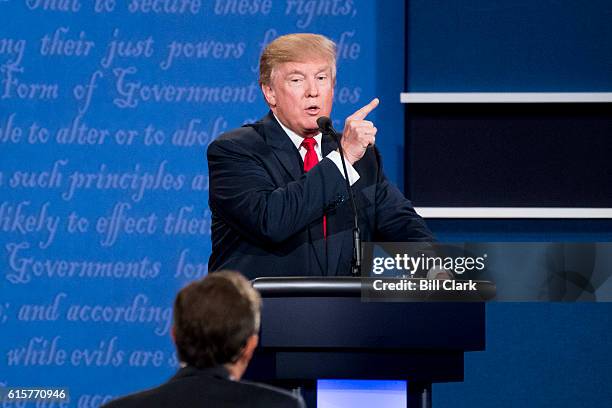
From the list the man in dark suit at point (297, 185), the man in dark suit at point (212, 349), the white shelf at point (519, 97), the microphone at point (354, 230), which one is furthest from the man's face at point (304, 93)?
the man in dark suit at point (212, 349)

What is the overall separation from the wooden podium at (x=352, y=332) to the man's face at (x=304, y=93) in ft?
2.81

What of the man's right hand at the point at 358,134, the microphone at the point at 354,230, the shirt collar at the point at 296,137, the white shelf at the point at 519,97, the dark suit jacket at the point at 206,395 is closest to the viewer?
the dark suit jacket at the point at 206,395

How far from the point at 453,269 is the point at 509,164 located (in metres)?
1.78

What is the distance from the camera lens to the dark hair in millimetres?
1479

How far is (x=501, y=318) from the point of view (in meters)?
4.30

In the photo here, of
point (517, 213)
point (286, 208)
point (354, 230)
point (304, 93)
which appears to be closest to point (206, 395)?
point (354, 230)

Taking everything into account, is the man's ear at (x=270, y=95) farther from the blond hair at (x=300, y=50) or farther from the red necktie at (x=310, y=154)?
the red necktie at (x=310, y=154)

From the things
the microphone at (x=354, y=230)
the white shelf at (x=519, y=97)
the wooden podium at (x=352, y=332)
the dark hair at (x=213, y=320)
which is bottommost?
the dark hair at (x=213, y=320)

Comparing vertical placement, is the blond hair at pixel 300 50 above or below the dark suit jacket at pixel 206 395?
above

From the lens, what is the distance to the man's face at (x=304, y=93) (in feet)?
9.79

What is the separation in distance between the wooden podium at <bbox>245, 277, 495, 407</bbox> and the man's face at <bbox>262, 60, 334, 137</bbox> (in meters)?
0.86

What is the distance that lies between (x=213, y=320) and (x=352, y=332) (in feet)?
2.63

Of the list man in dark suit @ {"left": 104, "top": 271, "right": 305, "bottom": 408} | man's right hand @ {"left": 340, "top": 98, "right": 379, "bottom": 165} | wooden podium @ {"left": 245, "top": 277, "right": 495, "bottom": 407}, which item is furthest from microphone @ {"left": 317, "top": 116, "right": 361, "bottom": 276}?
man in dark suit @ {"left": 104, "top": 271, "right": 305, "bottom": 408}

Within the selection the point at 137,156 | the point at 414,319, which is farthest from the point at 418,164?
the point at 414,319
